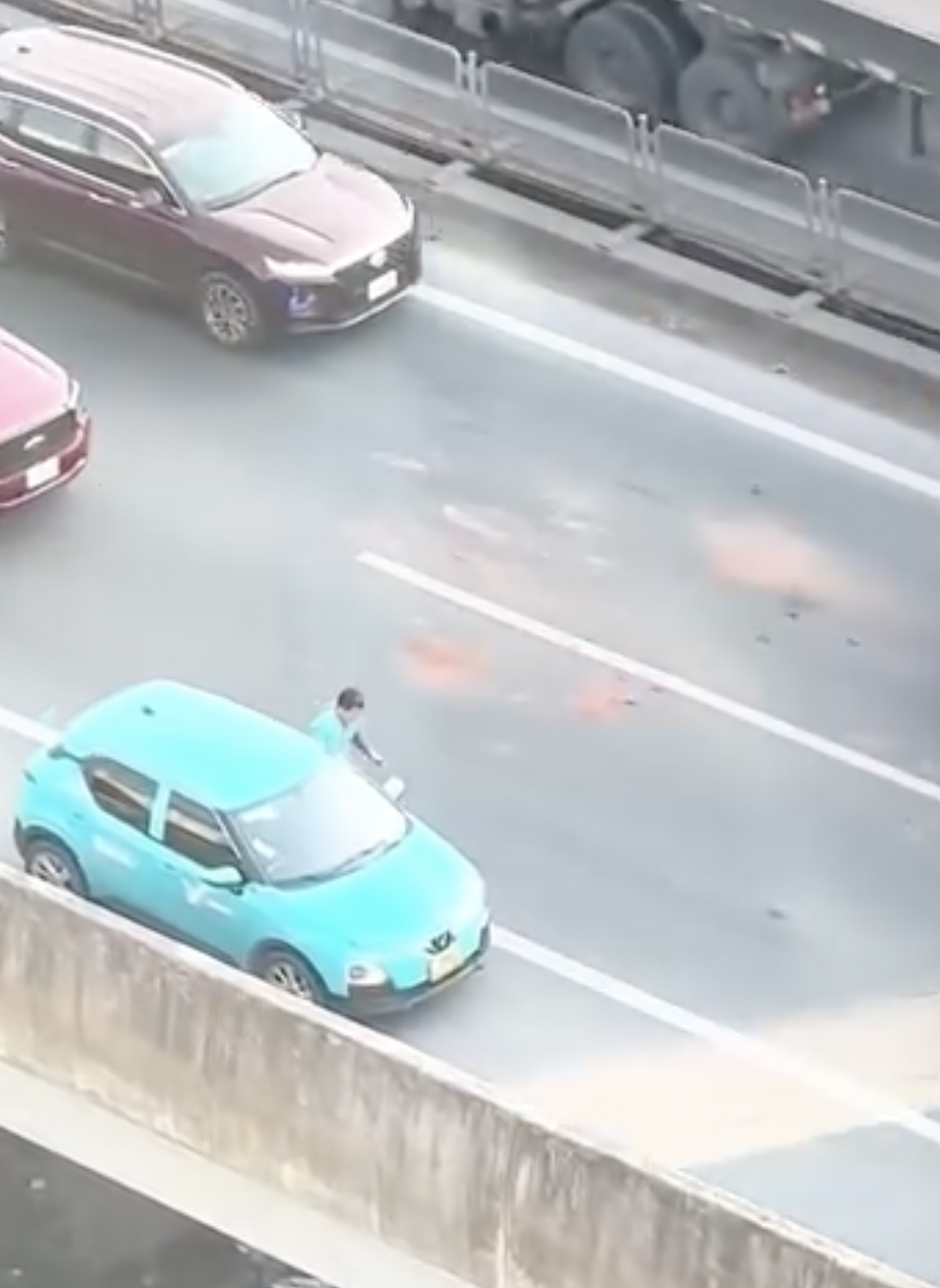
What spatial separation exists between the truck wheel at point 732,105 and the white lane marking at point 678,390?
283 centimetres

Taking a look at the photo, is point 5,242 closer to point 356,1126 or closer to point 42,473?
point 42,473

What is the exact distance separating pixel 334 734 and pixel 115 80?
7.06 meters

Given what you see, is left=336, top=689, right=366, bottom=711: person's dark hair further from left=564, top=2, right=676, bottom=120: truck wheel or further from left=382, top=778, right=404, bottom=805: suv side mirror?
left=564, top=2, right=676, bottom=120: truck wheel

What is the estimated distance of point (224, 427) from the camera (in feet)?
89.3

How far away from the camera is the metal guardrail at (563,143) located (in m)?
29.1

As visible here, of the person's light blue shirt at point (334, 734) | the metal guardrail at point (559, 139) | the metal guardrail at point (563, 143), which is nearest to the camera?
the person's light blue shirt at point (334, 734)

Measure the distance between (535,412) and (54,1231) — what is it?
842 centimetres

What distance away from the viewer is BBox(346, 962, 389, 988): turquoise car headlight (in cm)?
2208

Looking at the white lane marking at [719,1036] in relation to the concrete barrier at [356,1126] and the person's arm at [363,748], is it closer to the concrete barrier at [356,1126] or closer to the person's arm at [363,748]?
the person's arm at [363,748]

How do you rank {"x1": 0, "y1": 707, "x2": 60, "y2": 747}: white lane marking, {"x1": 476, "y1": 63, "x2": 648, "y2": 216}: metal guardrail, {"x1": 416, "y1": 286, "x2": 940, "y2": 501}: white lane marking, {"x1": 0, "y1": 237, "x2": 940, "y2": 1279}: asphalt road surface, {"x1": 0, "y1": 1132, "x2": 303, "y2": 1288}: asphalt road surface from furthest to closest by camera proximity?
{"x1": 476, "y1": 63, "x2": 648, "y2": 216}: metal guardrail
{"x1": 416, "y1": 286, "x2": 940, "y2": 501}: white lane marking
{"x1": 0, "y1": 707, "x2": 60, "y2": 747}: white lane marking
{"x1": 0, "y1": 237, "x2": 940, "y2": 1279}: asphalt road surface
{"x1": 0, "y1": 1132, "x2": 303, "y2": 1288}: asphalt road surface

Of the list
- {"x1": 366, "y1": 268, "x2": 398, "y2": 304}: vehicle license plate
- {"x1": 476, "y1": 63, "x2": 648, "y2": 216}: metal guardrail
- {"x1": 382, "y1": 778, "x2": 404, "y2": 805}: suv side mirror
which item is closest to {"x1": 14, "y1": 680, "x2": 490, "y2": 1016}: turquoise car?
{"x1": 382, "y1": 778, "x2": 404, "y2": 805}: suv side mirror

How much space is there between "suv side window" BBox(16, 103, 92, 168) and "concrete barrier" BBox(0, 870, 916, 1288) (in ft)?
28.7

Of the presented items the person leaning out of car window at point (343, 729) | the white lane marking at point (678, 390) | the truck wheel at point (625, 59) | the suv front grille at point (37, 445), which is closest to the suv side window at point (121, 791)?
the person leaning out of car window at point (343, 729)

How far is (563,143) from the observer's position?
3016 centimetres
